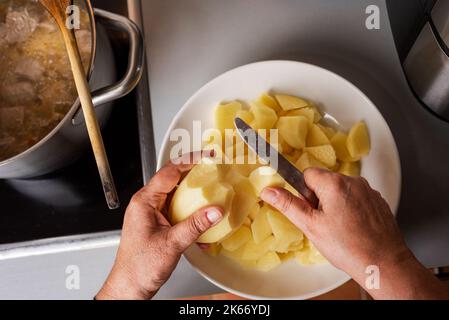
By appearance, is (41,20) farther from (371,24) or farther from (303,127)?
(371,24)

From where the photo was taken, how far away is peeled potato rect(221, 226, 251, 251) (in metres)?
0.82

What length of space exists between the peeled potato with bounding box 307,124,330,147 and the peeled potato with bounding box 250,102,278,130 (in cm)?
8

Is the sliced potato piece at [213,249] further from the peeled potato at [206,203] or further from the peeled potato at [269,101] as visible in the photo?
the peeled potato at [269,101]

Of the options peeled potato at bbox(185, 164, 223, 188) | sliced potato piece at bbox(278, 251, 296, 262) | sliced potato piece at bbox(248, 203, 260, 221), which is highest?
peeled potato at bbox(185, 164, 223, 188)

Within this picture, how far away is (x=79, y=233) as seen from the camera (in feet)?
2.93

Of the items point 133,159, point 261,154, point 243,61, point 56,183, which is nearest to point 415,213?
point 261,154

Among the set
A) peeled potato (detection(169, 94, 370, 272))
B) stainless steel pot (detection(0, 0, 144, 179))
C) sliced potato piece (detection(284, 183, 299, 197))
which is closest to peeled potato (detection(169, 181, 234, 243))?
peeled potato (detection(169, 94, 370, 272))

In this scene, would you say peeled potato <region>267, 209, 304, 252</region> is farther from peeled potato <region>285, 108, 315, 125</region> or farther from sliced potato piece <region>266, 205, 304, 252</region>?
peeled potato <region>285, 108, 315, 125</region>

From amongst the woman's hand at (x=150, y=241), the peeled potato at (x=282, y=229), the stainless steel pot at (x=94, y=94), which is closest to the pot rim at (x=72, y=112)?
the stainless steel pot at (x=94, y=94)

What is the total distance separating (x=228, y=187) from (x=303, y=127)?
21cm

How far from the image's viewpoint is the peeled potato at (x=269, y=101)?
34.4 inches

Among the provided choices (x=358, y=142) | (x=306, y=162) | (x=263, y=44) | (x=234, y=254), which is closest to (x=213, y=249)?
(x=234, y=254)

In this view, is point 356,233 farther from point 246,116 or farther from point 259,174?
point 246,116

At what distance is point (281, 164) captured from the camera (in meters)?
0.74
